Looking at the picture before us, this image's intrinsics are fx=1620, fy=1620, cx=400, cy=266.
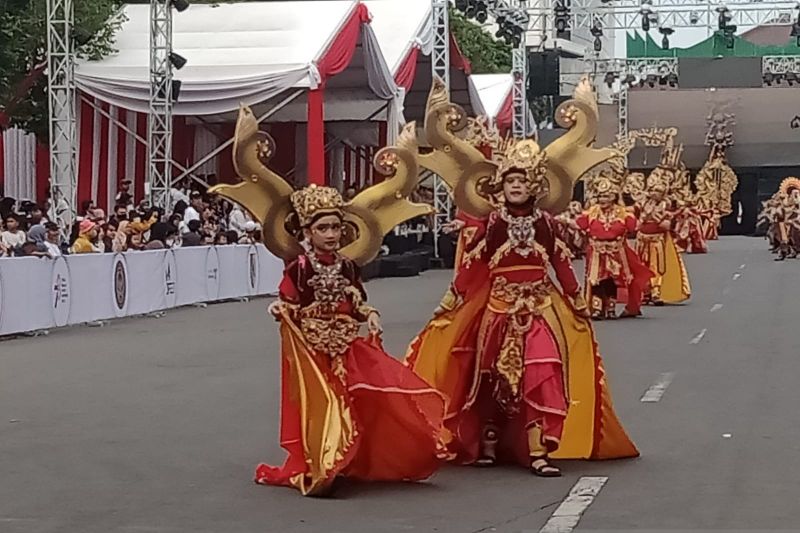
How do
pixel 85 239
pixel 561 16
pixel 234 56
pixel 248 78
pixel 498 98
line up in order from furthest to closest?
pixel 498 98, pixel 561 16, pixel 234 56, pixel 248 78, pixel 85 239

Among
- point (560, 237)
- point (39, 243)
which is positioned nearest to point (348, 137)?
point (39, 243)

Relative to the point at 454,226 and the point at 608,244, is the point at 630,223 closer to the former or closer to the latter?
the point at 608,244

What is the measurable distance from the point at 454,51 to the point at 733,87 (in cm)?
3324

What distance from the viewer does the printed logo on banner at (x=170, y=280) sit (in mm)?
23703

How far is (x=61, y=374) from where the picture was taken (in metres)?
15.2

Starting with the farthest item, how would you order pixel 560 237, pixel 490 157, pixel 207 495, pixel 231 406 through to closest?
pixel 231 406 → pixel 490 157 → pixel 560 237 → pixel 207 495

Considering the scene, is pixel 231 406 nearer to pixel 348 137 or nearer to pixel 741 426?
pixel 741 426

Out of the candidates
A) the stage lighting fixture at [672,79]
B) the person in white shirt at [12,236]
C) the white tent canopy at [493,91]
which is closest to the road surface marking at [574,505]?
the person in white shirt at [12,236]

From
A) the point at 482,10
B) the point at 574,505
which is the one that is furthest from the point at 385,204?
the point at 482,10

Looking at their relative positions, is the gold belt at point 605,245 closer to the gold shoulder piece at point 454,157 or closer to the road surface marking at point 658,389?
the road surface marking at point 658,389

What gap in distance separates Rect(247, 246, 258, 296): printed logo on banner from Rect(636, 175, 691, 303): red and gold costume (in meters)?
6.95

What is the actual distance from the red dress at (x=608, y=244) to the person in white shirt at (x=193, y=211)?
25.3 feet

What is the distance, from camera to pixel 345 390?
8453 millimetres

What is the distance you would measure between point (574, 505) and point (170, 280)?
16518mm
